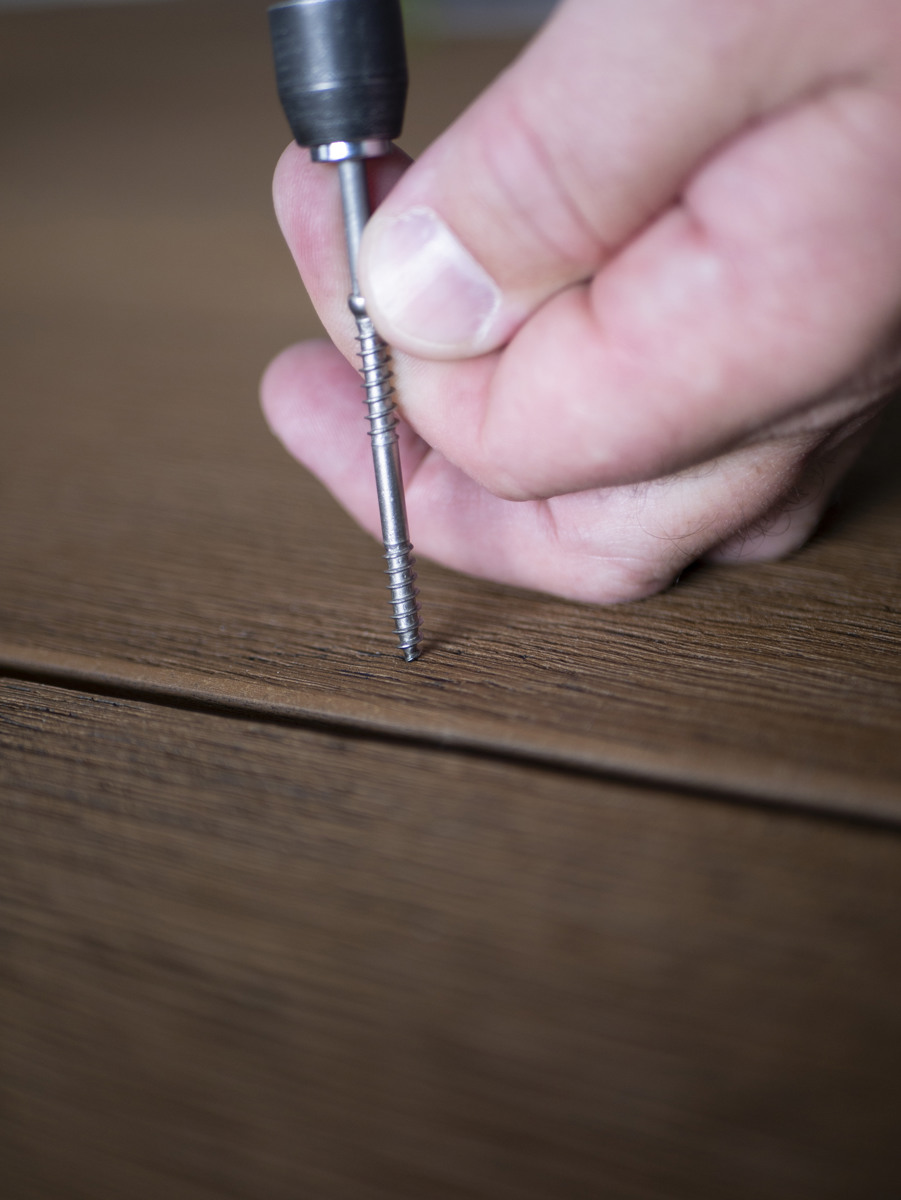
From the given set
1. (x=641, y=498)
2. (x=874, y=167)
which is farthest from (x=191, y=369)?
(x=874, y=167)

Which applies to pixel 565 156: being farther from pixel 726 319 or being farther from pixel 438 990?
pixel 438 990

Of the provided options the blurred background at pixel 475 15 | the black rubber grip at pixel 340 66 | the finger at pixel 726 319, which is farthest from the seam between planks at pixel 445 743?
the blurred background at pixel 475 15

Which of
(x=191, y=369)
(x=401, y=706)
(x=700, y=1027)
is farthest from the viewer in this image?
(x=191, y=369)

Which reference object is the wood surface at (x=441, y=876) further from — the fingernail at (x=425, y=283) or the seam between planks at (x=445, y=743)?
the fingernail at (x=425, y=283)

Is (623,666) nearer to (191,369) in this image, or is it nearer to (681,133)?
(681,133)

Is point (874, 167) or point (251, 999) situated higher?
point (874, 167)

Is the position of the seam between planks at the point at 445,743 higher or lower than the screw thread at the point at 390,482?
lower
